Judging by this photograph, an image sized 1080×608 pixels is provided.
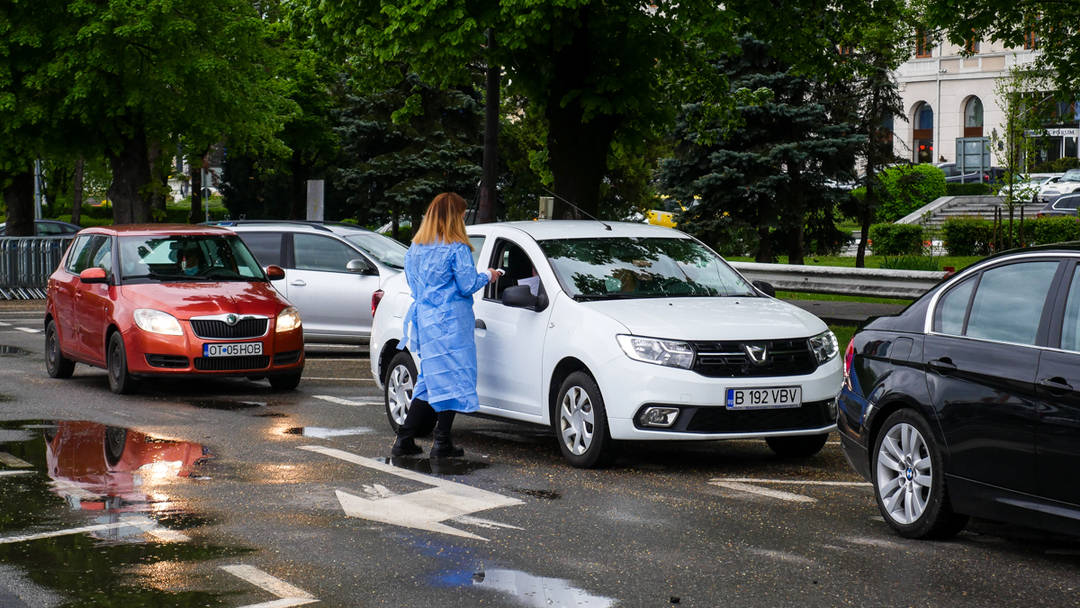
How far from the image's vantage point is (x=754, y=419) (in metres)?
8.93

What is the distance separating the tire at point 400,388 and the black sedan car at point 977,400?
12.9ft

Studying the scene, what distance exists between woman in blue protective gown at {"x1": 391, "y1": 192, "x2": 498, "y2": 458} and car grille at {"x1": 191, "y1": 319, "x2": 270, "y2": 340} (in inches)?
165

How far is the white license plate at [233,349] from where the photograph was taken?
43.7ft

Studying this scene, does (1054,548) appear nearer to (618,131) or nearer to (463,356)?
(463,356)

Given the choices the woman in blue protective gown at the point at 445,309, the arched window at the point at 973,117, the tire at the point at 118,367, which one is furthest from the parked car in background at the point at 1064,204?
the woman in blue protective gown at the point at 445,309

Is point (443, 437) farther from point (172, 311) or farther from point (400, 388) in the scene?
point (172, 311)

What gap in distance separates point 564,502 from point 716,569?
5.84ft

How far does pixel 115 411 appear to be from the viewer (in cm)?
1234

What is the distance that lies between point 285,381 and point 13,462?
4.71 m

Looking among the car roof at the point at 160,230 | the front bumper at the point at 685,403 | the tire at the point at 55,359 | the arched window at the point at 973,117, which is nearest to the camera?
the front bumper at the point at 685,403

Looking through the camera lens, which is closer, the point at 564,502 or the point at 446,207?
the point at 564,502

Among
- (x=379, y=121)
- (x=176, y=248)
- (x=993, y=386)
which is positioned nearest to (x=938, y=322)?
(x=993, y=386)

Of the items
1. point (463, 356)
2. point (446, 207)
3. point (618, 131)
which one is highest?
point (618, 131)

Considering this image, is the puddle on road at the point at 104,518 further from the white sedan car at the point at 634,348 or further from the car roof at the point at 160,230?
the car roof at the point at 160,230
